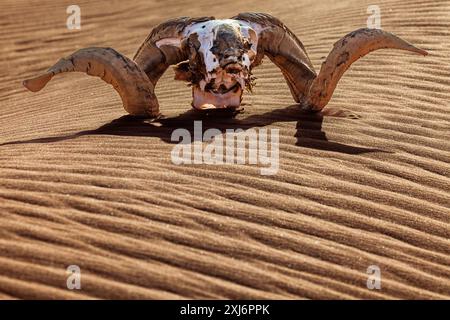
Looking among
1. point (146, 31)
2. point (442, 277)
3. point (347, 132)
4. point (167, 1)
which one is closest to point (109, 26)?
point (146, 31)

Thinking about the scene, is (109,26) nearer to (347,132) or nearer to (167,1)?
Result: (167,1)
